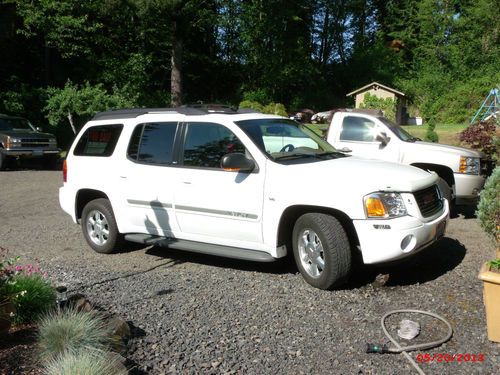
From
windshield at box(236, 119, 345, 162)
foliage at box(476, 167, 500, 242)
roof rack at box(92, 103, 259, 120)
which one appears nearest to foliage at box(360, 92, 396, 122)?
windshield at box(236, 119, 345, 162)

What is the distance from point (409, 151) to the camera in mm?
8859

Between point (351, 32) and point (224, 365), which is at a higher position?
point (351, 32)

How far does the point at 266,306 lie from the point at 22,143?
48.4 ft

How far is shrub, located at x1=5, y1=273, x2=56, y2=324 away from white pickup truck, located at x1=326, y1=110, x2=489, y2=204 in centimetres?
473

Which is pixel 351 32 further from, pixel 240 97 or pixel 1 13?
pixel 1 13

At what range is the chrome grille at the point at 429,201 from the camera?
17.0 feet

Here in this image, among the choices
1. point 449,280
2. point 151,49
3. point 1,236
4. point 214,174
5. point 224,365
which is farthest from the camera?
point 151,49

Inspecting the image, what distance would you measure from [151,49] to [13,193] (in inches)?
929

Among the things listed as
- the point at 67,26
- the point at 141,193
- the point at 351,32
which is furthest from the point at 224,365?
the point at 351,32

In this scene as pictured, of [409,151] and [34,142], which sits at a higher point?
[409,151]

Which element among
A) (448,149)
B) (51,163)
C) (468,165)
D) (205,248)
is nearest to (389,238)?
(205,248)

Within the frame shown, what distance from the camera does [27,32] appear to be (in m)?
25.2

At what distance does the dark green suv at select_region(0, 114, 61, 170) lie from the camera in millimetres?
17078

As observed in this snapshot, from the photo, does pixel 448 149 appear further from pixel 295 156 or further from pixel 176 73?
pixel 176 73
